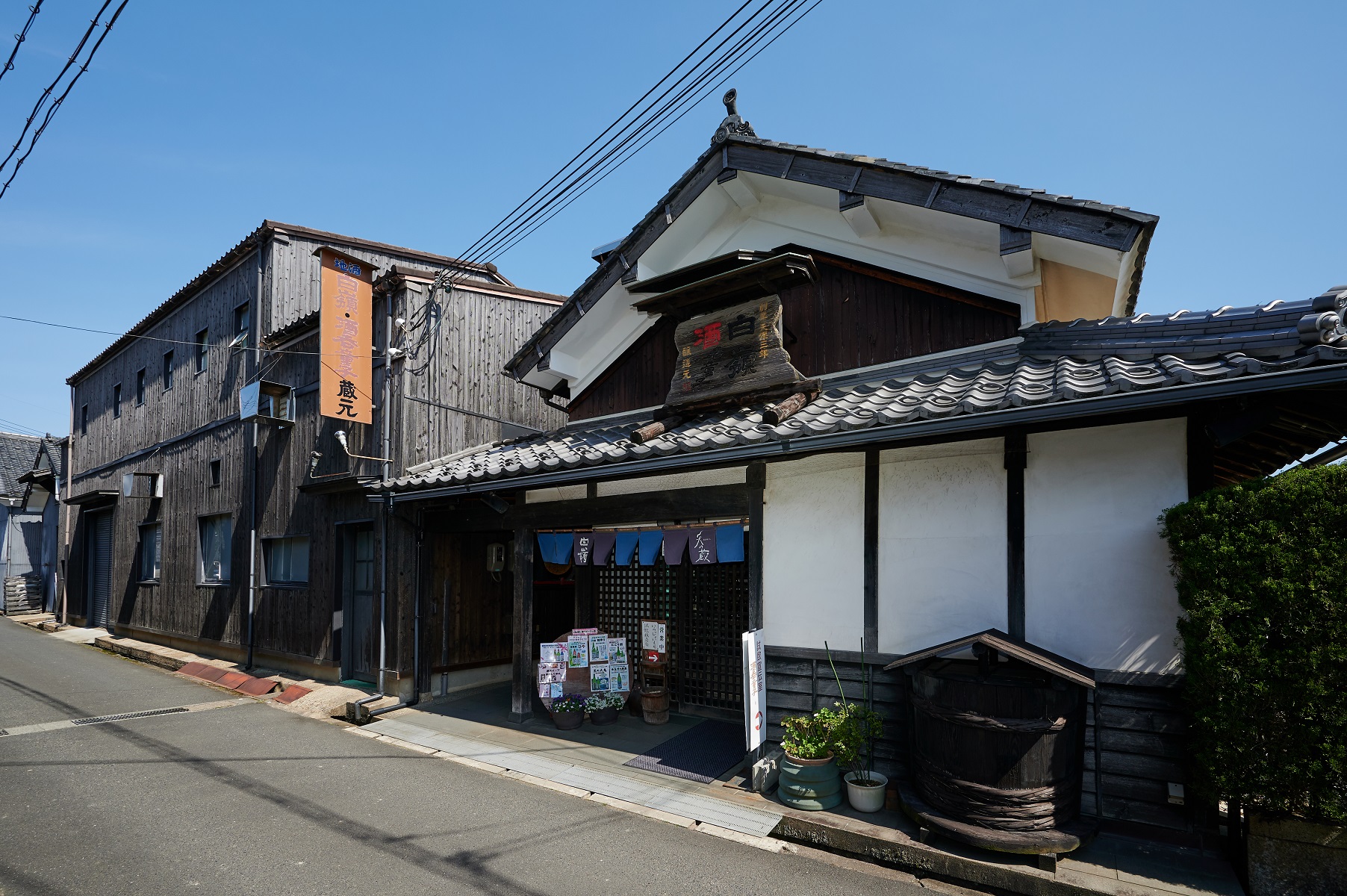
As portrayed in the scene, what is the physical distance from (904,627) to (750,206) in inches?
233

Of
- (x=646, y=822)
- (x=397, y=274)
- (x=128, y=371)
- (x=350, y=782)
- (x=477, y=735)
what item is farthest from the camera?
(x=128, y=371)

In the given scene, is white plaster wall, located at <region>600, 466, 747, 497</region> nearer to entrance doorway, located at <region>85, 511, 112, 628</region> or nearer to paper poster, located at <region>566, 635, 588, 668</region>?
paper poster, located at <region>566, 635, 588, 668</region>

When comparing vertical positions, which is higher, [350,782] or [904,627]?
[904,627]

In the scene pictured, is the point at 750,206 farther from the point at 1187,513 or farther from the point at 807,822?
the point at 807,822

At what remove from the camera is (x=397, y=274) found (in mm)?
12367

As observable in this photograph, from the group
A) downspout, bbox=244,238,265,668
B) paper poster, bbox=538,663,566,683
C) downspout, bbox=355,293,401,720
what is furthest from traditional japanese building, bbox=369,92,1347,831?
downspout, bbox=244,238,265,668

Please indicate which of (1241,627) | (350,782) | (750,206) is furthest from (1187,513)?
(350,782)

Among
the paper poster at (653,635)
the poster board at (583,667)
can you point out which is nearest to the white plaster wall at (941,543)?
the paper poster at (653,635)

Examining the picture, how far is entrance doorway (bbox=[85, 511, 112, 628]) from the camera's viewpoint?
23250mm

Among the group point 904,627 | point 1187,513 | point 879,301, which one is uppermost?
point 879,301

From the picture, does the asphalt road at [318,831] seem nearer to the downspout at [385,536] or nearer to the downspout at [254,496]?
the downspout at [385,536]

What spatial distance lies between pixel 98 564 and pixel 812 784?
88.9ft

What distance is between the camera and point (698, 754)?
26.9 ft

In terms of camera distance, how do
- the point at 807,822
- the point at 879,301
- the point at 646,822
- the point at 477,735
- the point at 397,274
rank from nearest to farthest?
the point at 807,822 < the point at 646,822 < the point at 879,301 < the point at 477,735 < the point at 397,274
